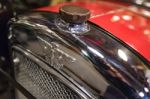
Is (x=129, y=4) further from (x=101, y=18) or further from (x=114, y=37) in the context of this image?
(x=114, y=37)

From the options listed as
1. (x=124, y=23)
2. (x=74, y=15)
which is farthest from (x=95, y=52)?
(x=124, y=23)

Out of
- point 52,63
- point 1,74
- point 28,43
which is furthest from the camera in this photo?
point 1,74

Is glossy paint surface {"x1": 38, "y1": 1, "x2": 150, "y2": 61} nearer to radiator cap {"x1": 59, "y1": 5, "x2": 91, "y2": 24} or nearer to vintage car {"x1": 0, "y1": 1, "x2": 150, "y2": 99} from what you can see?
vintage car {"x1": 0, "y1": 1, "x2": 150, "y2": 99}

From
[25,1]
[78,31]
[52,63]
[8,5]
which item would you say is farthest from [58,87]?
[25,1]

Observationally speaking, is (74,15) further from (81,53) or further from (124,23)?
(124,23)

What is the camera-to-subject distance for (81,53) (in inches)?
31.1

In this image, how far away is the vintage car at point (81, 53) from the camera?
74 centimetres

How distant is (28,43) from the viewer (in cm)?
98

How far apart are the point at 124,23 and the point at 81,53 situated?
27 cm

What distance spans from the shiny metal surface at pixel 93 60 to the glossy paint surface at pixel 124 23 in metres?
0.04

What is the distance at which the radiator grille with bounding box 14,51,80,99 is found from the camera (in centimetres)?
87

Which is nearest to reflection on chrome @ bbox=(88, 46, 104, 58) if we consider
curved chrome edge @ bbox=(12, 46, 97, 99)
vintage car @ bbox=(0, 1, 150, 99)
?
vintage car @ bbox=(0, 1, 150, 99)

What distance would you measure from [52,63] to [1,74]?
346 mm

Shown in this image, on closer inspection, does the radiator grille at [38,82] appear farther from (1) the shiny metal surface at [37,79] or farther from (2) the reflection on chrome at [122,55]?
(2) the reflection on chrome at [122,55]
